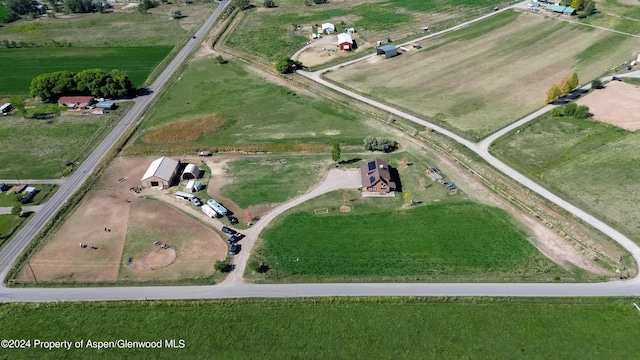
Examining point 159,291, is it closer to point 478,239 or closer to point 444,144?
point 478,239

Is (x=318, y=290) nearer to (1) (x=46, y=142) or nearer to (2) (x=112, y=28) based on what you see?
(1) (x=46, y=142)

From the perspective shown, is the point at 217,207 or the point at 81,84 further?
the point at 81,84

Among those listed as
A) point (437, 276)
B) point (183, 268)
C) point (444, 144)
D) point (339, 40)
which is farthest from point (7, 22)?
point (437, 276)

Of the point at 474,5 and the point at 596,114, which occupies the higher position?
the point at 474,5

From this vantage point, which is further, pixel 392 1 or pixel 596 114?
pixel 392 1

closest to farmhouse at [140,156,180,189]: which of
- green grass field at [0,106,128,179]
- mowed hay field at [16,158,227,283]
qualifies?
mowed hay field at [16,158,227,283]

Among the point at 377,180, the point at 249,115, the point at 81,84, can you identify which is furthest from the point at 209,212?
the point at 81,84
